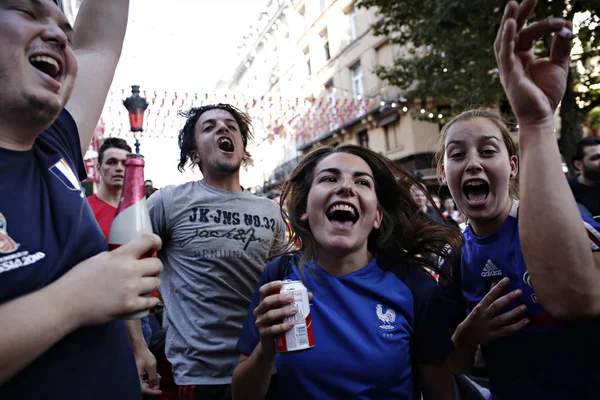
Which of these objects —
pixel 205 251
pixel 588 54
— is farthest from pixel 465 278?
pixel 588 54

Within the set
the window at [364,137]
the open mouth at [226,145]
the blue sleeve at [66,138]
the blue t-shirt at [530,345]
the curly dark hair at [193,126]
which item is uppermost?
the window at [364,137]

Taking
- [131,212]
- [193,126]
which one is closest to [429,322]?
[131,212]

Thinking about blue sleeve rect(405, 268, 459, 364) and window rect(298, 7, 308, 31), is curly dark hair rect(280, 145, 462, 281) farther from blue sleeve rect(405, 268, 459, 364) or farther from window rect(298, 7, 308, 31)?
window rect(298, 7, 308, 31)

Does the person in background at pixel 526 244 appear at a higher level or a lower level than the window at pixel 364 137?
lower

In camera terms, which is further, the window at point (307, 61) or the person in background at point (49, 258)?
the window at point (307, 61)

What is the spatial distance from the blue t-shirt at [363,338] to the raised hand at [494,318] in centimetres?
13

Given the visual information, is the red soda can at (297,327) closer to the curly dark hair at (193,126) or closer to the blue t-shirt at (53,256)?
the blue t-shirt at (53,256)

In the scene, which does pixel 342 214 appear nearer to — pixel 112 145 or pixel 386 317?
pixel 386 317

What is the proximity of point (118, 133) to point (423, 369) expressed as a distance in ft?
42.7

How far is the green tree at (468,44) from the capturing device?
8.26 m

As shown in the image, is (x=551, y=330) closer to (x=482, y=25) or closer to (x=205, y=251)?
(x=205, y=251)

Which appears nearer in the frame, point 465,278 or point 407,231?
point 465,278

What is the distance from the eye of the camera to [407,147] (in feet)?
74.1

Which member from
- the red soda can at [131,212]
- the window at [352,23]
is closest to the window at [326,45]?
the window at [352,23]
